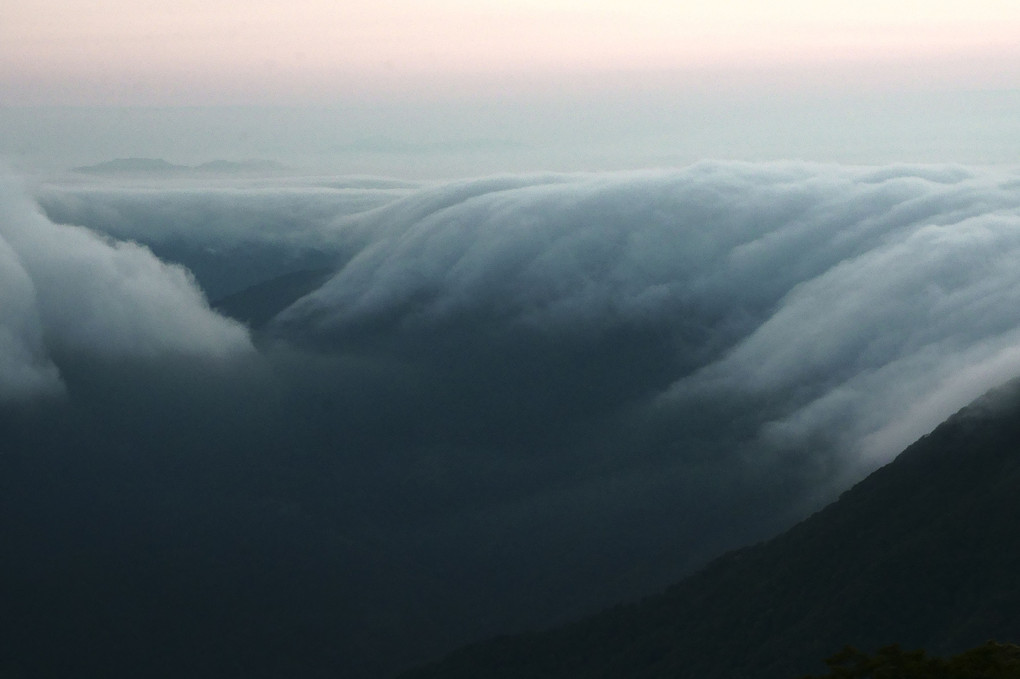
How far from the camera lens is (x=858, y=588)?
96562 mm

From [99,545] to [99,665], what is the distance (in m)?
39.3

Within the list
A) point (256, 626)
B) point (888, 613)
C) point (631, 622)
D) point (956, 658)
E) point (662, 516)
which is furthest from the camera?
point (662, 516)

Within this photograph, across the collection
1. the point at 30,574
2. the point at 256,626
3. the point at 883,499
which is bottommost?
the point at 883,499

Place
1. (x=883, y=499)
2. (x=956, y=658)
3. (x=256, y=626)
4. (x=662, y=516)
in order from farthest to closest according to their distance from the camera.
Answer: (x=662, y=516), (x=256, y=626), (x=883, y=499), (x=956, y=658)

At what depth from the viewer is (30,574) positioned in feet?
594

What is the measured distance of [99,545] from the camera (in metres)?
194

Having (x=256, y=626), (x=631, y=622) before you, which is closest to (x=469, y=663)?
(x=631, y=622)

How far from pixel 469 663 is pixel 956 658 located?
11276 cm

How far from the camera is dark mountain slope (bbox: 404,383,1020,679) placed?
9094 cm

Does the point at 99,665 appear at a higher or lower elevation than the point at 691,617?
higher

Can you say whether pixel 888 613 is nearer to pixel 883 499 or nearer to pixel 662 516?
pixel 883 499

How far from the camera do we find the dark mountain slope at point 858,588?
90.9 metres

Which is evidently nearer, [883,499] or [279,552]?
[883,499]

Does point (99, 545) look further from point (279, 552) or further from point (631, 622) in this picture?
point (631, 622)
